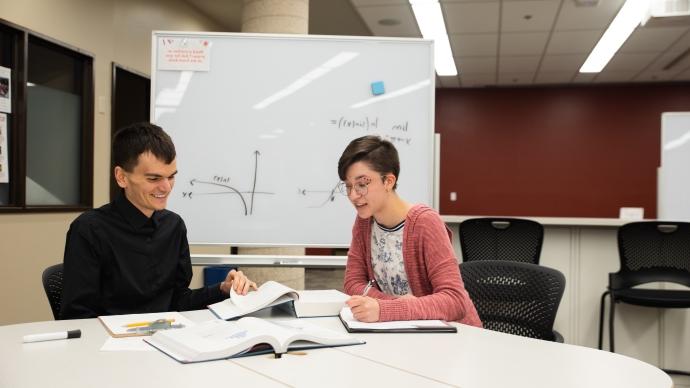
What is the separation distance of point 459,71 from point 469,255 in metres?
4.68

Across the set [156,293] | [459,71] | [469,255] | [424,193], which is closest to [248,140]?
[424,193]

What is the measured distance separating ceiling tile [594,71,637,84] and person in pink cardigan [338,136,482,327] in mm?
6529

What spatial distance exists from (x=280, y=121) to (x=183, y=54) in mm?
534

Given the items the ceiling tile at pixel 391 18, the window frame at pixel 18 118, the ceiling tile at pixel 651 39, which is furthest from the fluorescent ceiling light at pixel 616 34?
the window frame at pixel 18 118

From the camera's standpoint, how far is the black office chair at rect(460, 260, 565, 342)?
1688 mm

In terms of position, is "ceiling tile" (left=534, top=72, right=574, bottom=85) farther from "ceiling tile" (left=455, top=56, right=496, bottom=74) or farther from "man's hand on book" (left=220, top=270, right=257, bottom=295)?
"man's hand on book" (left=220, top=270, right=257, bottom=295)

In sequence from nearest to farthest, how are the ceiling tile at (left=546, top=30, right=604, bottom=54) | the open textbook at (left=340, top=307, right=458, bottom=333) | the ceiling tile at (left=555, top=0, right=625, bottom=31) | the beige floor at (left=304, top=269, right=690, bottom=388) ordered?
the open textbook at (left=340, top=307, right=458, bottom=333), the ceiling tile at (left=555, top=0, right=625, bottom=31), the ceiling tile at (left=546, top=30, right=604, bottom=54), the beige floor at (left=304, top=269, right=690, bottom=388)

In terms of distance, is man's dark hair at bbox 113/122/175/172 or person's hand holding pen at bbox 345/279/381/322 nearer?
person's hand holding pen at bbox 345/279/381/322

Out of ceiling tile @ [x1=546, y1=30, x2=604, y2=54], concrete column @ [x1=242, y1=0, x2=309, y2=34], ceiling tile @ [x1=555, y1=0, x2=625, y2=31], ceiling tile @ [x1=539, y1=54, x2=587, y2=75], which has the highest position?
ceiling tile @ [x1=555, y1=0, x2=625, y2=31]

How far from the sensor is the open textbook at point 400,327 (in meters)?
1.30

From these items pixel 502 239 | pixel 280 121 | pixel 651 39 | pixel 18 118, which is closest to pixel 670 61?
pixel 651 39

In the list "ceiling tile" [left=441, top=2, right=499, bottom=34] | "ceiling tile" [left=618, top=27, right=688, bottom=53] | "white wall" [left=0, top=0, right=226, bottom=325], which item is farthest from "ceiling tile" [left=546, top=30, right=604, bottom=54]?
"white wall" [left=0, top=0, right=226, bottom=325]

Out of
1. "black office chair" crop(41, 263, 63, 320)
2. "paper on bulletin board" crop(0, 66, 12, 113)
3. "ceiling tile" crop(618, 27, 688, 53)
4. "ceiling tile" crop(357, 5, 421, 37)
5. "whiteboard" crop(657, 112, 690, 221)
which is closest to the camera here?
"black office chair" crop(41, 263, 63, 320)

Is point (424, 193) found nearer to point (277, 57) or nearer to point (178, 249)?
point (277, 57)
